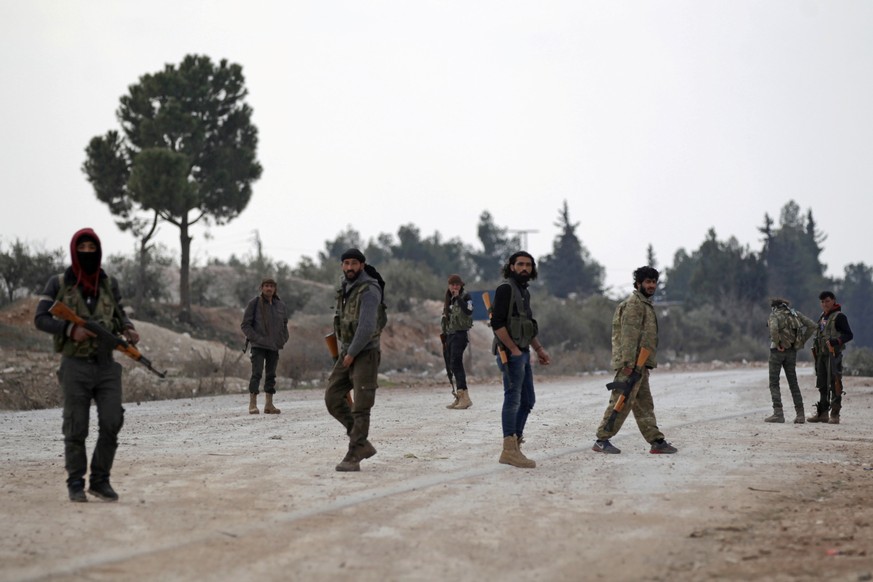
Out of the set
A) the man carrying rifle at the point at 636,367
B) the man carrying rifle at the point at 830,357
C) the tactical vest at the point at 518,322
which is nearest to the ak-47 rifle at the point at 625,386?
the man carrying rifle at the point at 636,367

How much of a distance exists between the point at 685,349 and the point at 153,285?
27.6 meters

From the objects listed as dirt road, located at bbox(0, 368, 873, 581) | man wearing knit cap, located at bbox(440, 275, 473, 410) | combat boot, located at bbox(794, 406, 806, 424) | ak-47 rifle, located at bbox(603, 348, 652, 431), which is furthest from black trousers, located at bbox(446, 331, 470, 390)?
ak-47 rifle, located at bbox(603, 348, 652, 431)

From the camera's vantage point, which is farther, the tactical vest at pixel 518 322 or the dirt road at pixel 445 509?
the tactical vest at pixel 518 322

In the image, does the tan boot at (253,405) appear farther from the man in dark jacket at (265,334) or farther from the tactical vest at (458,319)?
the tactical vest at (458,319)

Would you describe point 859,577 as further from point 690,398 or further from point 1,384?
point 1,384

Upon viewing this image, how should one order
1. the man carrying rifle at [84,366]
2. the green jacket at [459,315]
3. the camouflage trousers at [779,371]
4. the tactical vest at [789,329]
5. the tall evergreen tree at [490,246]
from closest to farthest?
1. the man carrying rifle at [84,366]
2. the tactical vest at [789,329]
3. the camouflage trousers at [779,371]
4. the green jacket at [459,315]
5. the tall evergreen tree at [490,246]

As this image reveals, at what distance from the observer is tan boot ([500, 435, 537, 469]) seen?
9.76 m

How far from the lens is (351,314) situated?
9578mm

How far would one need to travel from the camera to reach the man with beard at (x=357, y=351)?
9414 mm

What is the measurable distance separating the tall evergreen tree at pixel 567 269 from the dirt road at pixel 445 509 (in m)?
85.4

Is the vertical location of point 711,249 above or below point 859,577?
above

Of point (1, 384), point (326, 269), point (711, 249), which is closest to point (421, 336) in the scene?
point (326, 269)

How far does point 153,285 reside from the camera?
172 ft

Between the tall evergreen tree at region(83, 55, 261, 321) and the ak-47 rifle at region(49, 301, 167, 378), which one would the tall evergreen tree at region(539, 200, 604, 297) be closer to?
the tall evergreen tree at region(83, 55, 261, 321)
